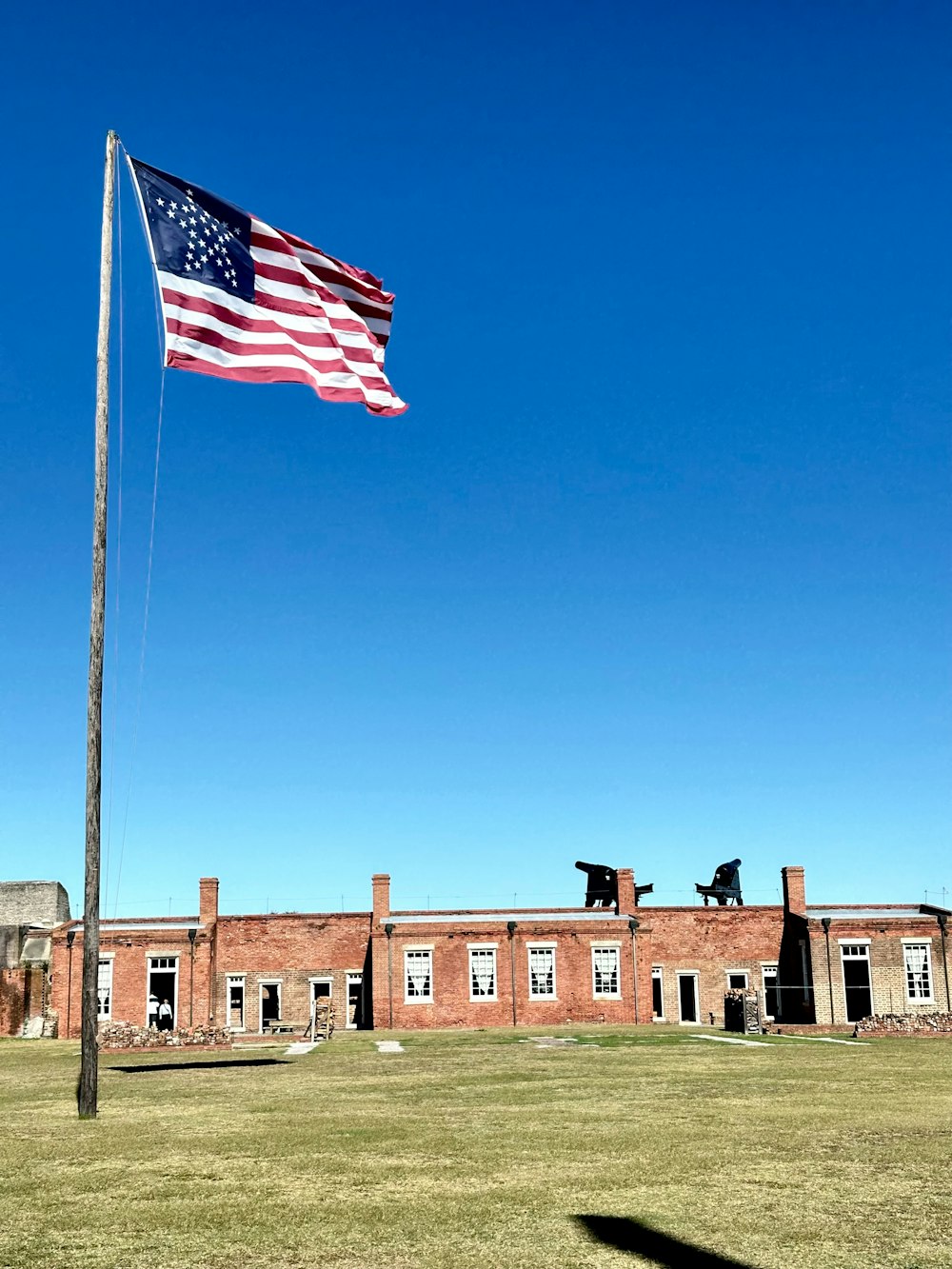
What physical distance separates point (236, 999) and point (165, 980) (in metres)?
3.16

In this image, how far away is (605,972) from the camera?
50.7 meters

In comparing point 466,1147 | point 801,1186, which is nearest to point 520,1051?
point 466,1147

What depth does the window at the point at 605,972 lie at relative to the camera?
5034cm

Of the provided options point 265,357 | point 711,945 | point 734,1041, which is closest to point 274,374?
point 265,357

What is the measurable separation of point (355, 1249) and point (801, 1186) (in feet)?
11.8

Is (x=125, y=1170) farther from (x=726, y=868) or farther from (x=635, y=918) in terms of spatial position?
(x=726, y=868)

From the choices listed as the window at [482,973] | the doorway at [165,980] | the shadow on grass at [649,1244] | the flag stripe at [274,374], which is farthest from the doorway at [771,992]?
the shadow on grass at [649,1244]

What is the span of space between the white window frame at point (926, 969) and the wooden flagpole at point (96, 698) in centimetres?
4126

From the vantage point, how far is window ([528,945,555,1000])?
5025 cm

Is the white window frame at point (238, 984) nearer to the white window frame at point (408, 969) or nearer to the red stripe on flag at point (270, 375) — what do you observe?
the white window frame at point (408, 969)

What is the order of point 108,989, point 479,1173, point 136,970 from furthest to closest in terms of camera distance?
point 108,989 < point 136,970 < point 479,1173

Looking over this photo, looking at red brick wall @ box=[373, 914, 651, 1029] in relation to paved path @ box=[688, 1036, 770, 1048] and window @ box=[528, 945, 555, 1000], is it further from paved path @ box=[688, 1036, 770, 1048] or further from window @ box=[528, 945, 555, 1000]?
paved path @ box=[688, 1036, 770, 1048]

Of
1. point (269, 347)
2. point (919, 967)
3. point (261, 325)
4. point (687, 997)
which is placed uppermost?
point (261, 325)

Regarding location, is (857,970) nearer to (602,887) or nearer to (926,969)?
(926,969)
